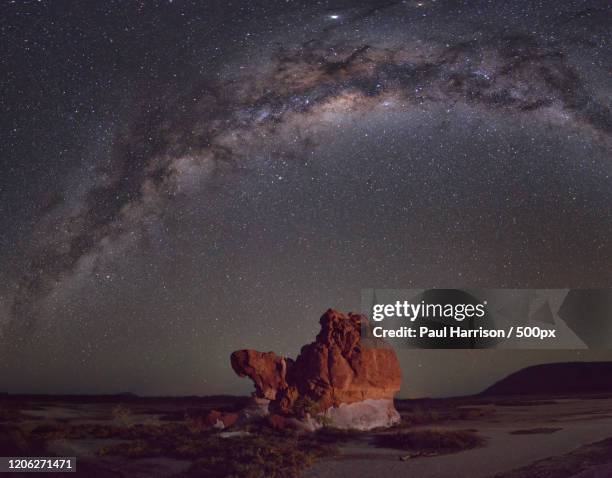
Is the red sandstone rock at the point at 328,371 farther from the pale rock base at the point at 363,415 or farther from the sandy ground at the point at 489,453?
the sandy ground at the point at 489,453

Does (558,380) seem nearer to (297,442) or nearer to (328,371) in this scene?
(328,371)

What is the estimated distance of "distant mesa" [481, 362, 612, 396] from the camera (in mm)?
26966

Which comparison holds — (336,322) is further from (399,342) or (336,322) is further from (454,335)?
(454,335)

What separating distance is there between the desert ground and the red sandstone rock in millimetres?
1348

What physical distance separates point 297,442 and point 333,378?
319cm

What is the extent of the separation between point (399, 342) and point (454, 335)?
196 centimetres

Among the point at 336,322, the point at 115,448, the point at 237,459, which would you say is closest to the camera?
the point at 237,459

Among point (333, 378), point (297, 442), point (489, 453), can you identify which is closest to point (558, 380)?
point (489, 453)

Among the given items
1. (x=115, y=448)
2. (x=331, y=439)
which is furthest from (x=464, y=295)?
(x=115, y=448)

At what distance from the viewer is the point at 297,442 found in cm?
1938

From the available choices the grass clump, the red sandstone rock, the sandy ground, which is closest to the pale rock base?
the red sandstone rock

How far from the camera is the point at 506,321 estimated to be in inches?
729

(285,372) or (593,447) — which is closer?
(593,447)

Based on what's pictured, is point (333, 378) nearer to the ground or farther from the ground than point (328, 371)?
nearer to the ground
